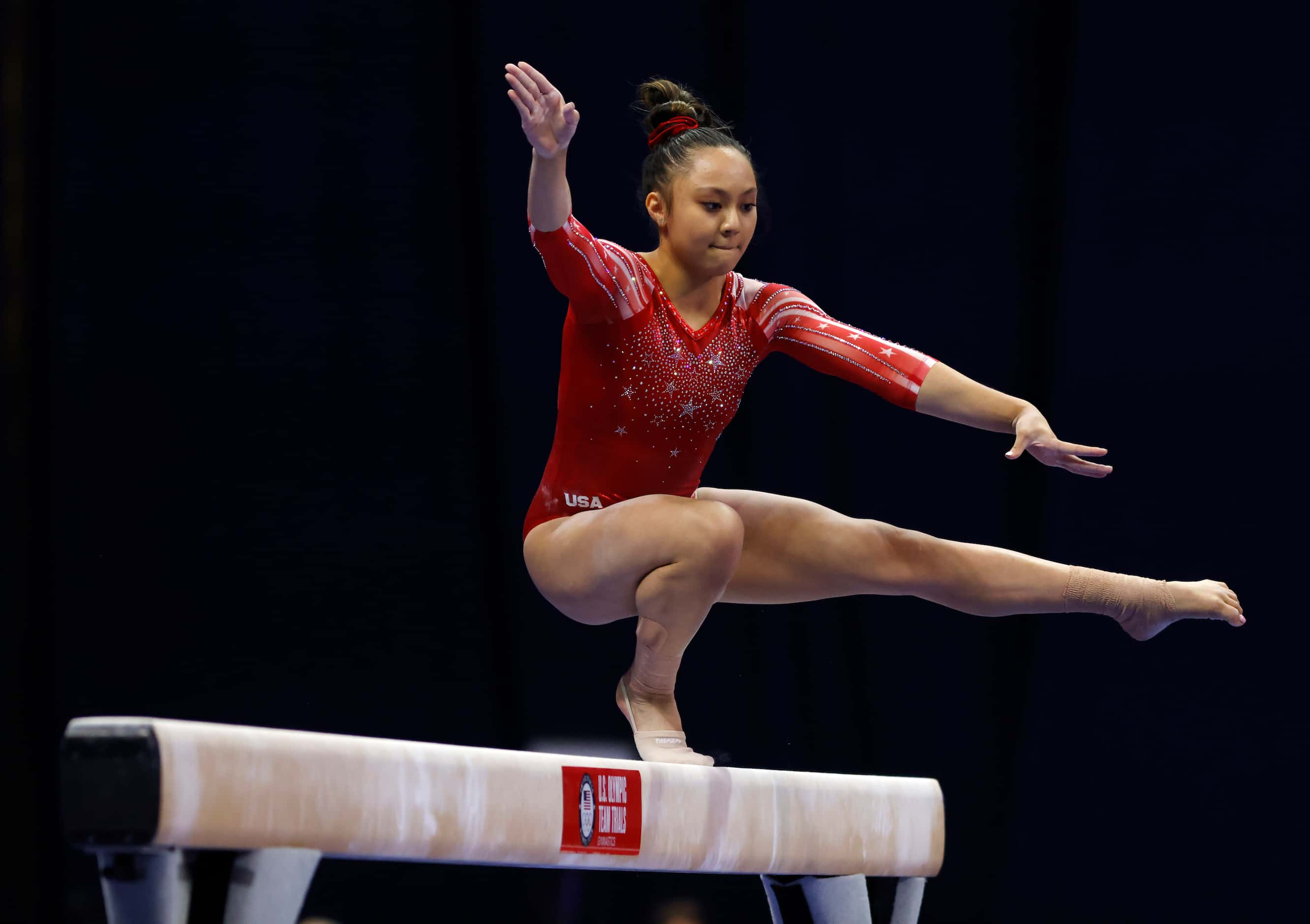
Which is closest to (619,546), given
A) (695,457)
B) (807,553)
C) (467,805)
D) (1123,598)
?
(695,457)

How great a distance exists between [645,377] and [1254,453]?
2.69m

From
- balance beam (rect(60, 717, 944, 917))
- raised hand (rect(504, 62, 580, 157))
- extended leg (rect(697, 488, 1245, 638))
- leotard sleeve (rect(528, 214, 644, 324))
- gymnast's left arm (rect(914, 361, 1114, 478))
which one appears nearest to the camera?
balance beam (rect(60, 717, 944, 917))

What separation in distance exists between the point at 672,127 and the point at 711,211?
241mm

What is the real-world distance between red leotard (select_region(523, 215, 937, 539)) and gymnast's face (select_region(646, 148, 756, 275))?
10 centimetres

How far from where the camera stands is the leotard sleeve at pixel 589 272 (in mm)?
2469

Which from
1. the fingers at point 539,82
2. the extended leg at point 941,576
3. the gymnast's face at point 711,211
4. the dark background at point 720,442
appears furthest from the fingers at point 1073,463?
the dark background at point 720,442

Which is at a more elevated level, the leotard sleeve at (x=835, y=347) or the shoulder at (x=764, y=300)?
the shoulder at (x=764, y=300)

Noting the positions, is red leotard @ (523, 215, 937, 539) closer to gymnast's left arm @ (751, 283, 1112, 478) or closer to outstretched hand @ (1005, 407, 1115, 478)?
gymnast's left arm @ (751, 283, 1112, 478)

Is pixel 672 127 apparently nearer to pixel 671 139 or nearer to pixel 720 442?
pixel 671 139

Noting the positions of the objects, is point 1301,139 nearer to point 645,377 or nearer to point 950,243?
point 950,243

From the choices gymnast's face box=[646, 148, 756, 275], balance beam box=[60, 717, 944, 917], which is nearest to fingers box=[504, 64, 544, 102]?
gymnast's face box=[646, 148, 756, 275]

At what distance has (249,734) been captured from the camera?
1729 mm

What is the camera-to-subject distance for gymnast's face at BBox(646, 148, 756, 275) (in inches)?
106

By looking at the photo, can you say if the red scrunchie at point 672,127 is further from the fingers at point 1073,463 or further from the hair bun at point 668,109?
the fingers at point 1073,463
